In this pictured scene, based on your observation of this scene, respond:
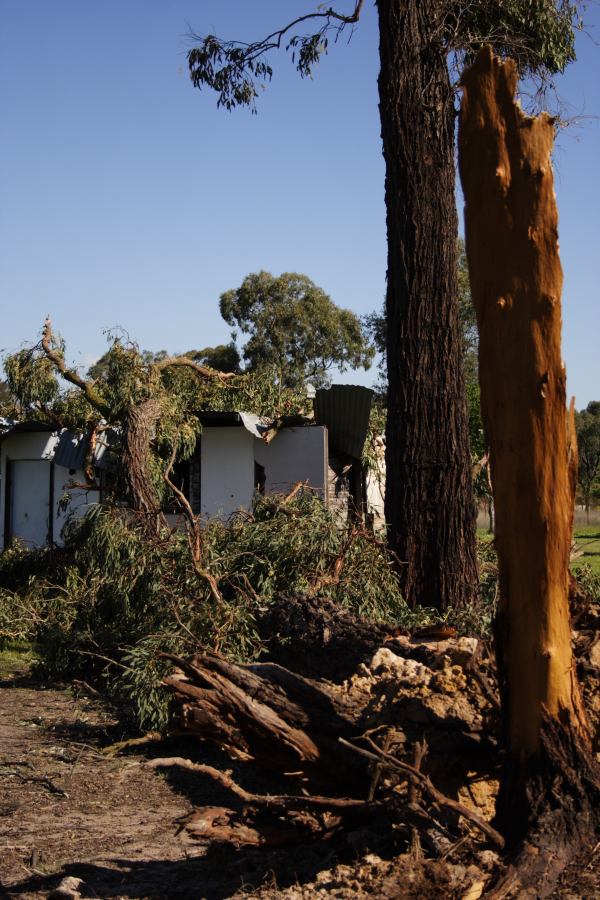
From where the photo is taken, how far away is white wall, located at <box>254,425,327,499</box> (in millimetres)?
14953

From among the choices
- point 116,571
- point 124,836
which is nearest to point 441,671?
point 124,836

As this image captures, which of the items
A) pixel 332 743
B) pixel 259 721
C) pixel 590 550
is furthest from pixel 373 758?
pixel 590 550

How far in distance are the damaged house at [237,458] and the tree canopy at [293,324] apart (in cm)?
3032

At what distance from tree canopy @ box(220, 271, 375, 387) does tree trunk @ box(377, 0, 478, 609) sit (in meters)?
37.2

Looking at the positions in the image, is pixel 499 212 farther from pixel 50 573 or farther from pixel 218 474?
pixel 218 474

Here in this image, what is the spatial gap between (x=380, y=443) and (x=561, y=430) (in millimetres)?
11964

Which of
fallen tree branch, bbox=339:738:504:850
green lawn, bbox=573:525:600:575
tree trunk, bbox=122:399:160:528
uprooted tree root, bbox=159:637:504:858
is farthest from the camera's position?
green lawn, bbox=573:525:600:575

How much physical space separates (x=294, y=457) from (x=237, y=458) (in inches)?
37.8

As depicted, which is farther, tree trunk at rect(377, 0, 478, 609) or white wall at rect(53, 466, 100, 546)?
white wall at rect(53, 466, 100, 546)

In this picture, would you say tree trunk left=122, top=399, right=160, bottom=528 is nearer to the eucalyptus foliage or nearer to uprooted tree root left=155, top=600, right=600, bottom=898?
the eucalyptus foliage

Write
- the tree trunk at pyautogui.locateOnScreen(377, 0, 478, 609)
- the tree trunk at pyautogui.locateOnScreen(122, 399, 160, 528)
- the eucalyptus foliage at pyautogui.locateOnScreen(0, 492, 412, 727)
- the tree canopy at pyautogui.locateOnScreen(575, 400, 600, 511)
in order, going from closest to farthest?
the eucalyptus foliage at pyautogui.locateOnScreen(0, 492, 412, 727)
the tree trunk at pyautogui.locateOnScreen(377, 0, 478, 609)
the tree trunk at pyautogui.locateOnScreen(122, 399, 160, 528)
the tree canopy at pyautogui.locateOnScreen(575, 400, 600, 511)

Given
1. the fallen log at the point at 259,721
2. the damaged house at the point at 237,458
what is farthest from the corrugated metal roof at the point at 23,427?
the fallen log at the point at 259,721

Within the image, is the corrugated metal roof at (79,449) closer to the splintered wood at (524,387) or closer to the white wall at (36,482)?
the white wall at (36,482)

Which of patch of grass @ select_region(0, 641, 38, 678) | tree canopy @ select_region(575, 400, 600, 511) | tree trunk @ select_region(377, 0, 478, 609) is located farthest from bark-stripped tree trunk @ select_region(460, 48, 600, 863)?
tree canopy @ select_region(575, 400, 600, 511)
